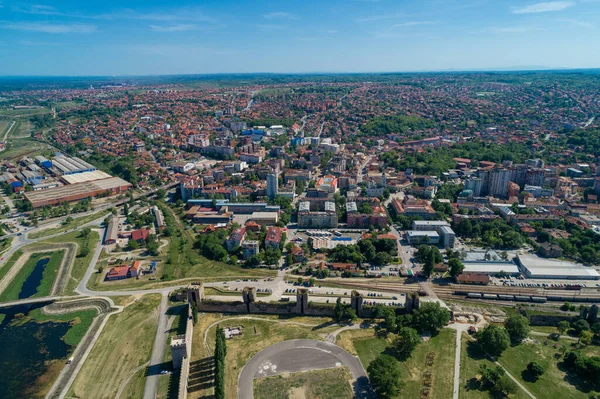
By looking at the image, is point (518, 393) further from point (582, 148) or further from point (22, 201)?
point (582, 148)

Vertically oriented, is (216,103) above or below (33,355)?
above

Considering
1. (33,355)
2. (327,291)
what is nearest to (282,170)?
(327,291)

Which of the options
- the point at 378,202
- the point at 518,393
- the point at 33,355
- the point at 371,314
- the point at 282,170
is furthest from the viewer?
the point at 282,170

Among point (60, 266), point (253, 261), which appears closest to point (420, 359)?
point (253, 261)

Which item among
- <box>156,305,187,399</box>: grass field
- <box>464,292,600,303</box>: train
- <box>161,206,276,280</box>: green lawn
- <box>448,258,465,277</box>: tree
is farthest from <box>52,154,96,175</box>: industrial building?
<box>464,292,600,303</box>: train

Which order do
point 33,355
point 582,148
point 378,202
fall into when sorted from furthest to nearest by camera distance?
1. point 582,148
2. point 378,202
3. point 33,355

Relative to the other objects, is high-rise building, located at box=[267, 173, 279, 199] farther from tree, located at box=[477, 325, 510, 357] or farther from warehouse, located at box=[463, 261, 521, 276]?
tree, located at box=[477, 325, 510, 357]
